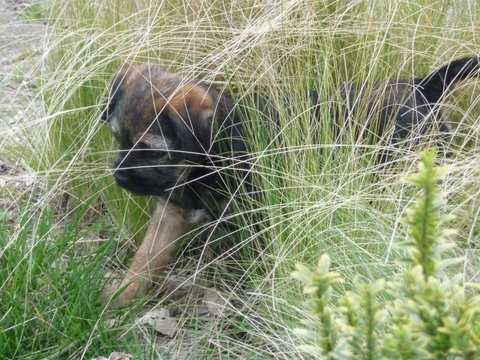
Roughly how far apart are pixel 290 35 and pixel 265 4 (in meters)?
0.21

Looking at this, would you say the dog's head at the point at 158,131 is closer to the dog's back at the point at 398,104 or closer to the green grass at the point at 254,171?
the green grass at the point at 254,171

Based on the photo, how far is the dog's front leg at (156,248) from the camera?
3.02 meters

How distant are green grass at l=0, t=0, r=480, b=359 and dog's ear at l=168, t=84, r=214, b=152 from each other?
0.12 m

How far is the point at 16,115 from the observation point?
11.7ft

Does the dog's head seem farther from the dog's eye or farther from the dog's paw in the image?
the dog's paw

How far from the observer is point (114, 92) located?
2990 millimetres

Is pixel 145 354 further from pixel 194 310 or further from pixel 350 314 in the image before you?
pixel 350 314

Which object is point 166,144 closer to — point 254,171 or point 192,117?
point 192,117

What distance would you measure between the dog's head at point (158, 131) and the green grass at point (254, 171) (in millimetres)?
127

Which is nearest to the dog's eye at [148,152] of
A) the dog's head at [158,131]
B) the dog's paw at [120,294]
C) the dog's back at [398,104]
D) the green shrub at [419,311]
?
the dog's head at [158,131]

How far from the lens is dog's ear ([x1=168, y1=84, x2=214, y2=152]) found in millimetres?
2902

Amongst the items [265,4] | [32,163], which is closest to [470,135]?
[265,4]

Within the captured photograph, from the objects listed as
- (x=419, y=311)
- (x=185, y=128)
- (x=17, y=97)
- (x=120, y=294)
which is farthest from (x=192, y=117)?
(x=419, y=311)

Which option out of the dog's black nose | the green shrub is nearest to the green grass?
the dog's black nose
